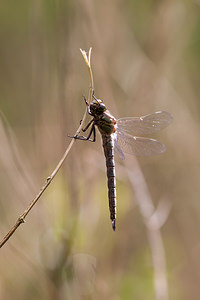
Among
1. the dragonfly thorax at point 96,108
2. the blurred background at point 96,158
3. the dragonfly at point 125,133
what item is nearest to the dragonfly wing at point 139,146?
the dragonfly at point 125,133

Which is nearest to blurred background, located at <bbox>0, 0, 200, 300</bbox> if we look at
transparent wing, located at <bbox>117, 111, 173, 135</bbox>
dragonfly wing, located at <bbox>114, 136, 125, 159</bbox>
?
dragonfly wing, located at <bbox>114, 136, 125, 159</bbox>

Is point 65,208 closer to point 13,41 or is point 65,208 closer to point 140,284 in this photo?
point 140,284

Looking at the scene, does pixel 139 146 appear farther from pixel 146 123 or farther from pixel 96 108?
pixel 96 108

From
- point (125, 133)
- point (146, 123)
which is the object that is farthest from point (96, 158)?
point (146, 123)

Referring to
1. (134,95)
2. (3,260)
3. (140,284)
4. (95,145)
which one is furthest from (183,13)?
(3,260)

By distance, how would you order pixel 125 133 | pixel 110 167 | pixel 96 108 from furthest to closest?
1. pixel 125 133
2. pixel 110 167
3. pixel 96 108

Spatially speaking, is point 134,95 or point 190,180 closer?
point 134,95

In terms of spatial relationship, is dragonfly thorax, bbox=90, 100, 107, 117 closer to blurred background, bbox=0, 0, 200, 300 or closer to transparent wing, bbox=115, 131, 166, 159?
blurred background, bbox=0, 0, 200, 300
